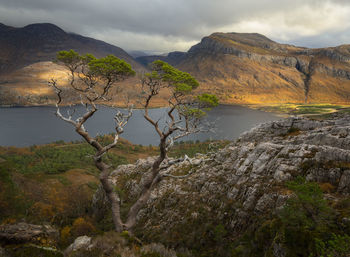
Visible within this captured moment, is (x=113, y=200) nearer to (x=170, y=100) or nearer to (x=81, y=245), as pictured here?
(x=81, y=245)

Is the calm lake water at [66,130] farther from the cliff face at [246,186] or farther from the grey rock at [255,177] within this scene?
the cliff face at [246,186]

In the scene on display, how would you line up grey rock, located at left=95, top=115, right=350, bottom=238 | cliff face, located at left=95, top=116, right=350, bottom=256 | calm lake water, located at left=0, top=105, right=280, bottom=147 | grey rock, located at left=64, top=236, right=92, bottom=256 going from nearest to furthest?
grey rock, located at left=64, top=236, right=92, bottom=256 → cliff face, located at left=95, top=116, right=350, bottom=256 → grey rock, located at left=95, top=115, right=350, bottom=238 → calm lake water, located at left=0, top=105, right=280, bottom=147

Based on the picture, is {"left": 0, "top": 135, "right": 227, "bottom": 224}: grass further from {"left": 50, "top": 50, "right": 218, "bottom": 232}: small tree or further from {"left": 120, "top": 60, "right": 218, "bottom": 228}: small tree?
{"left": 120, "top": 60, "right": 218, "bottom": 228}: small tree

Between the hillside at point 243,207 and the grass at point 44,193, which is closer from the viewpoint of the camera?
the hillside at point 243,207

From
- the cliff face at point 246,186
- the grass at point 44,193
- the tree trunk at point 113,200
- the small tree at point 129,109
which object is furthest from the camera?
the grass at point 44,193

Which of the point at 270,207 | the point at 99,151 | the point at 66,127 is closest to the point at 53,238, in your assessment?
the point at 99,151

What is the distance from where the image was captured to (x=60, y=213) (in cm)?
2611

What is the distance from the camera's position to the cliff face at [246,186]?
44.2 feet

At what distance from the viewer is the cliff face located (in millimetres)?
13461

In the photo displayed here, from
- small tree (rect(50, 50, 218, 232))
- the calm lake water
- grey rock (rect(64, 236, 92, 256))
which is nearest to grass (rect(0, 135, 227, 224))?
small tree (rect(50, 50, 218, 232))

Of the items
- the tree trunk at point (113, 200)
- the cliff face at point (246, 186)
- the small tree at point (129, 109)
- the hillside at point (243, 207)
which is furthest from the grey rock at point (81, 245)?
the cliff face at point (246, 186)

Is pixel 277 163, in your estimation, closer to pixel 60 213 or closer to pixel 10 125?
pixel 60 213

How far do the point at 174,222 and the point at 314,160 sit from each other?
13.1m

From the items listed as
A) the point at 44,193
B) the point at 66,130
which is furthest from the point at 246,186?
the point at 66,130
